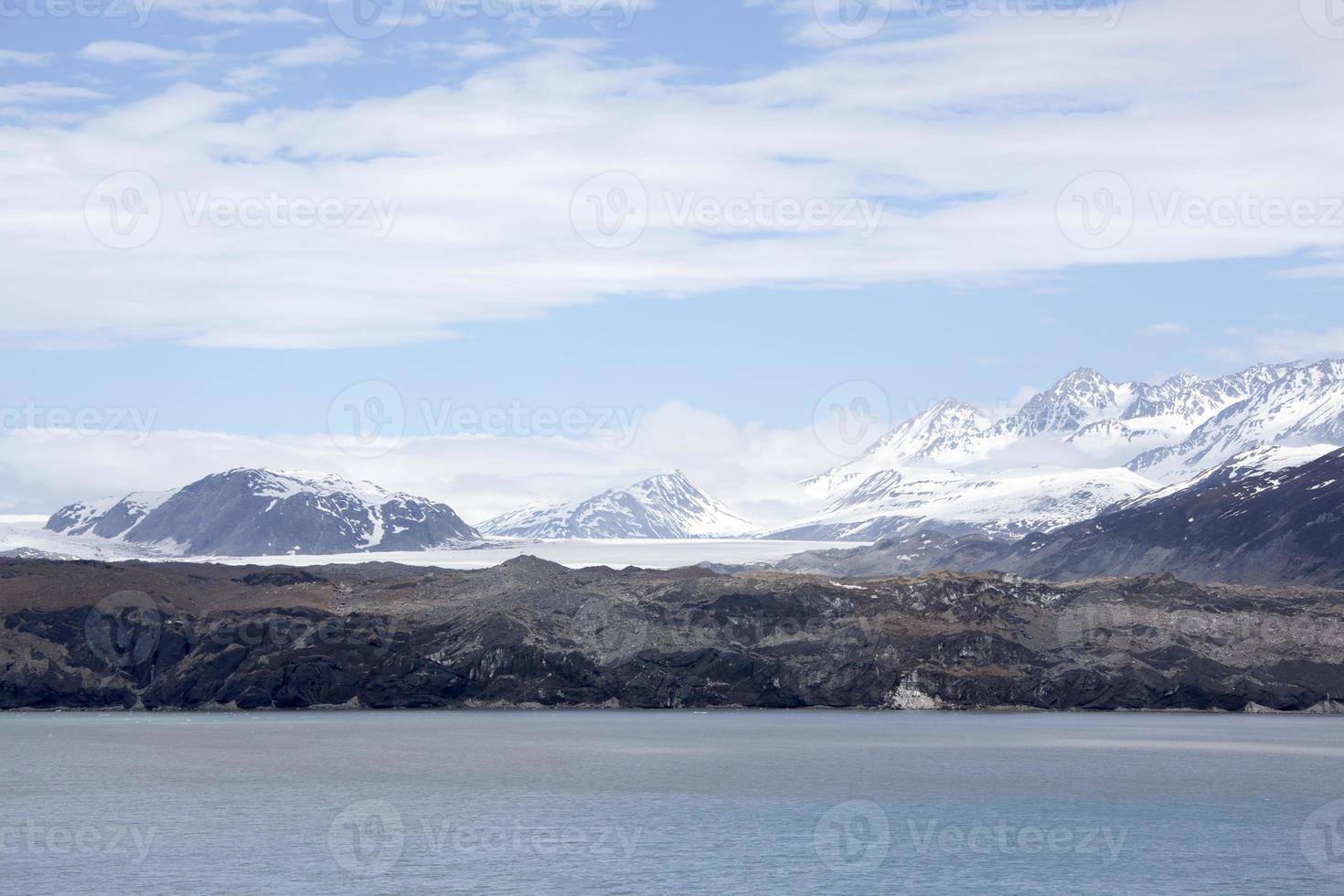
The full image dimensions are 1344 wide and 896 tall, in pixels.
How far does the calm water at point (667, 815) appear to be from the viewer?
76.2 metres

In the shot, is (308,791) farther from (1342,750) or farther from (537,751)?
(1342,750)

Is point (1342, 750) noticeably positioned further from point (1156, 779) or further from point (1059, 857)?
point (1059, 857)

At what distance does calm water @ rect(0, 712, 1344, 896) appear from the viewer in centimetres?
7625

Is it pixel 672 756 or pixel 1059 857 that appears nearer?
pixel 1059 857

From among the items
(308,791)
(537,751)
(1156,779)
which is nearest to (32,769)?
(308,791)

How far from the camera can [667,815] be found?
324 ft

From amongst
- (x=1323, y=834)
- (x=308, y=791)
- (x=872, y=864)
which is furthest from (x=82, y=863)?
(x=1323, y=834)

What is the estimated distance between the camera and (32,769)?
124m

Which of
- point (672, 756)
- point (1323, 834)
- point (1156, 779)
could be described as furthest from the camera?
point (672, 756)

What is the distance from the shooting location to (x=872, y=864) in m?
80.6

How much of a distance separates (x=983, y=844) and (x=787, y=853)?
11572 mm

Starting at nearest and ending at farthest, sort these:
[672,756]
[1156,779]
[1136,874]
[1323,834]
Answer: [1136,874]
[1323,834]
[1156,779]
[672,756]

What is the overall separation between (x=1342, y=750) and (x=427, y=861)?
3946 inches

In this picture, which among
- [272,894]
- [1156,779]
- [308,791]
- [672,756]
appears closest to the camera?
[272,894]
